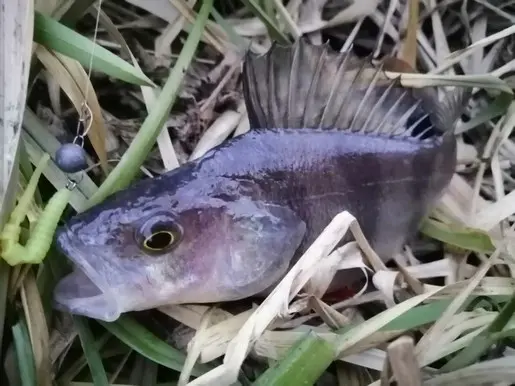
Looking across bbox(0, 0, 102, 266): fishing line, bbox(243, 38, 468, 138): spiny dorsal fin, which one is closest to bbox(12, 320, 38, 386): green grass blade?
bbox(0, 0, 102, 266): fishing line

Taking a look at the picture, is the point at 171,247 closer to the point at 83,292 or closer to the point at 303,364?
the point at 83,292

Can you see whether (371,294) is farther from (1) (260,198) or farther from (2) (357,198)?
(1) (260,198)

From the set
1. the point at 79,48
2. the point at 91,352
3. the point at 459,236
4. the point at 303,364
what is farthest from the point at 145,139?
the point at 459,236

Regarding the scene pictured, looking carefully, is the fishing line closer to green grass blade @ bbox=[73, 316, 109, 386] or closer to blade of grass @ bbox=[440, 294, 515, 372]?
green grass blade @ bbox=[73, 316, 109, 386]

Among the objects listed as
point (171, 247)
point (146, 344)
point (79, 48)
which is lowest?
point (146, 344)

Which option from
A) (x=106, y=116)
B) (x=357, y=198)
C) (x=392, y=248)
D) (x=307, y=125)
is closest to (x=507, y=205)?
(x=392, y=248)
